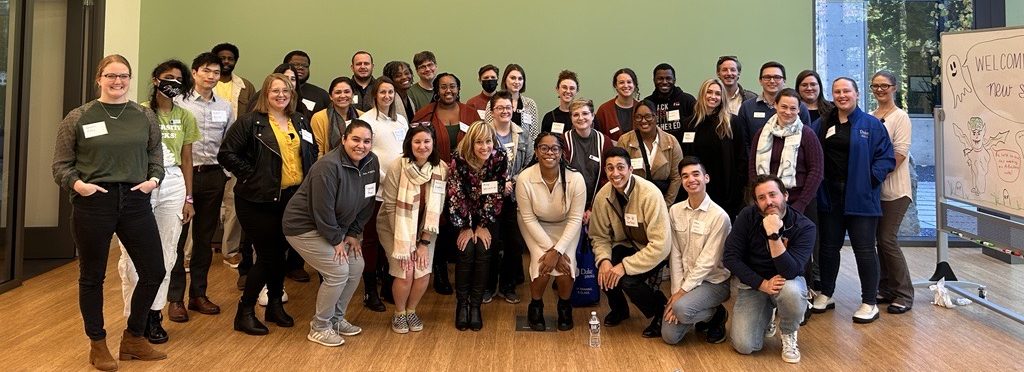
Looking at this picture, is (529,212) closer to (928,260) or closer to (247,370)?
(247,370)

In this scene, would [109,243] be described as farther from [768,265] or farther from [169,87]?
[768,265]

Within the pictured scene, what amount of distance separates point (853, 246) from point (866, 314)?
1.28 feet

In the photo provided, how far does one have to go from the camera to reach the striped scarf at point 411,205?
3.39 meters

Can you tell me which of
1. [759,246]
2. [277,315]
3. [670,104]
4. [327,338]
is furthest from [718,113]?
[277,315]

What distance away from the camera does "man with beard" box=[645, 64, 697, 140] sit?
175 inches

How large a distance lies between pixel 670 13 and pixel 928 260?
3.06 meters

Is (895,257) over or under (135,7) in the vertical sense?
under

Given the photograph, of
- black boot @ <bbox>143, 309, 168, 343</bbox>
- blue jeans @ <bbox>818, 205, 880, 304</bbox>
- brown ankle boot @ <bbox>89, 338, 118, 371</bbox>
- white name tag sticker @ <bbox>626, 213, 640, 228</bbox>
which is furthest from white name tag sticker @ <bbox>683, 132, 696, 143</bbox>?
brown ankle boot @ <bbox>89, 338, 118, 371</bbox>

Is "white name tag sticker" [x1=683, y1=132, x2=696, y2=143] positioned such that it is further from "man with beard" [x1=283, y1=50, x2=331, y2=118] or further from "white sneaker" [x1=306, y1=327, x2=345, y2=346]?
"white sneaker" [x1=306, y1=327, x2=345, y2=346]

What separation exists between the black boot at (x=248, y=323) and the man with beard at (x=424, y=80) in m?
1.94

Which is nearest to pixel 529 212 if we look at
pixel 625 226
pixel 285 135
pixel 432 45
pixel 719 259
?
pixel 625 226

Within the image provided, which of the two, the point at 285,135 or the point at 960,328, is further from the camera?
the point at 960,328

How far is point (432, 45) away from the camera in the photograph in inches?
235

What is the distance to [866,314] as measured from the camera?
12.1 feet
